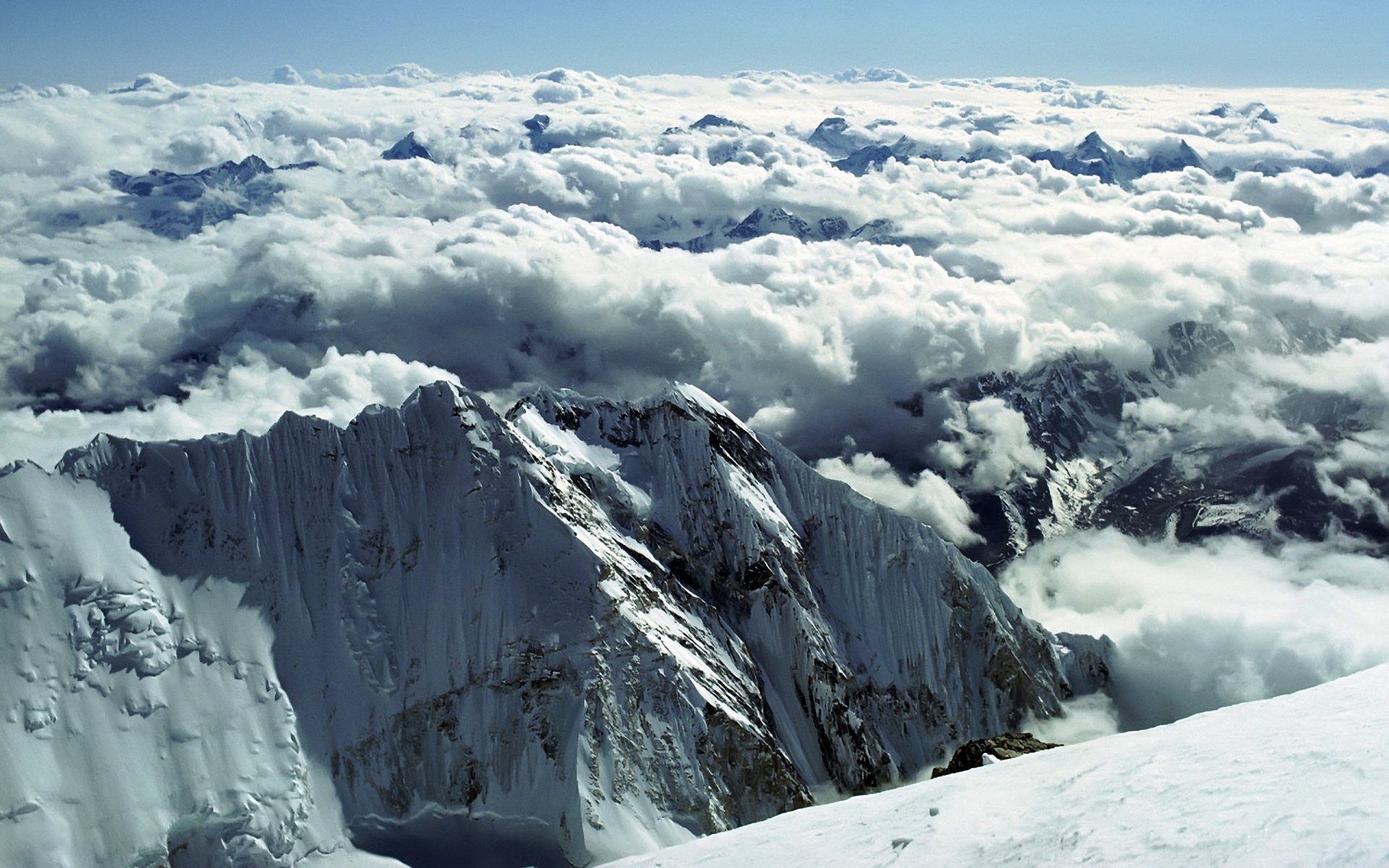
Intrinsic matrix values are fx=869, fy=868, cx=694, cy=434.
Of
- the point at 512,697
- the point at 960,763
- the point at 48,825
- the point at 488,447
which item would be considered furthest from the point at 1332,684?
the point at 48,825

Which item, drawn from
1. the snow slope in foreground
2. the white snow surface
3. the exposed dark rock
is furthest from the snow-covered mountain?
the snow slope in foreground

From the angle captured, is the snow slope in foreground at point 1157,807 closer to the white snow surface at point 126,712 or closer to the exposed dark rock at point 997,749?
the exposed dark rock at point 997,749

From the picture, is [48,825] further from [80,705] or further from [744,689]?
[744,689]

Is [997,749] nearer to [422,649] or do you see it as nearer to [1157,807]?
[1157,807]

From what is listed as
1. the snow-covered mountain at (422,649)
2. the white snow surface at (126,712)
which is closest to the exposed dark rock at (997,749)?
the snow-covered mountain at (422,649)

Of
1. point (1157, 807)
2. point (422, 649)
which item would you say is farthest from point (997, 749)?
point (422, 649)
